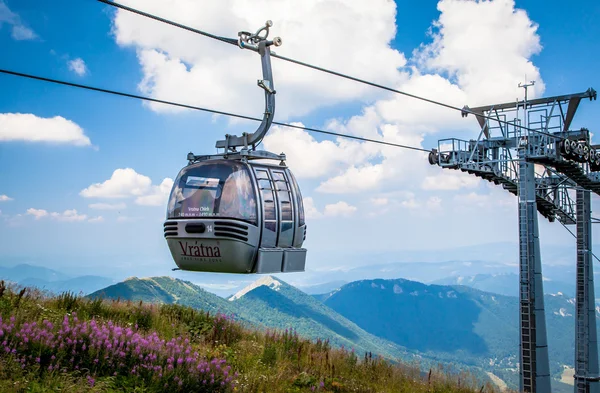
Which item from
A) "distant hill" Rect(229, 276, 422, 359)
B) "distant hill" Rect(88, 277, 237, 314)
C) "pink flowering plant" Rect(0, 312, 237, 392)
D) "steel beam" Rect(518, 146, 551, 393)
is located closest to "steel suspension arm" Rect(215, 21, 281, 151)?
"pink flowering plant" Rect(0, 312, 237, 392)

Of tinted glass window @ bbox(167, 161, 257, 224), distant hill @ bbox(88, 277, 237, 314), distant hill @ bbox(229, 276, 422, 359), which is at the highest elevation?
tinted glass window @ bbox(167, 161, 257, 224)

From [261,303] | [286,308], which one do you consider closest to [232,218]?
[261,303]

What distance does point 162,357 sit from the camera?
1038cm

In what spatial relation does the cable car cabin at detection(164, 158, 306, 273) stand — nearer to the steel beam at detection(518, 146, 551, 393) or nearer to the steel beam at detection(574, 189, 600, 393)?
the steel beam at detection(518, 146, 551, 393)

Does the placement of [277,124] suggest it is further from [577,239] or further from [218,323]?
[577,239]

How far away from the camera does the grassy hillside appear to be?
932 cm

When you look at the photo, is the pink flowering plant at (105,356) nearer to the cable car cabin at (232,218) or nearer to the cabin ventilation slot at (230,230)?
the cable car cabin at (232,218)

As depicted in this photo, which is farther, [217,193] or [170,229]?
[170,229]

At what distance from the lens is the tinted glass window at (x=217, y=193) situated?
10484 mm

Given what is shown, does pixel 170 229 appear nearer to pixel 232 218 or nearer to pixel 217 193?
pixel 217 193

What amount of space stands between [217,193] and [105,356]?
319cm

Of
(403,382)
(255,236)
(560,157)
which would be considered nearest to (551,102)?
(560,157)

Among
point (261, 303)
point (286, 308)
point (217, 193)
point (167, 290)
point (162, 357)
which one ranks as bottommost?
point (286, 308)

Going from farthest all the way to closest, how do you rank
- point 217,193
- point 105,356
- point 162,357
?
point 217,193
point 162,357
point 105,356
